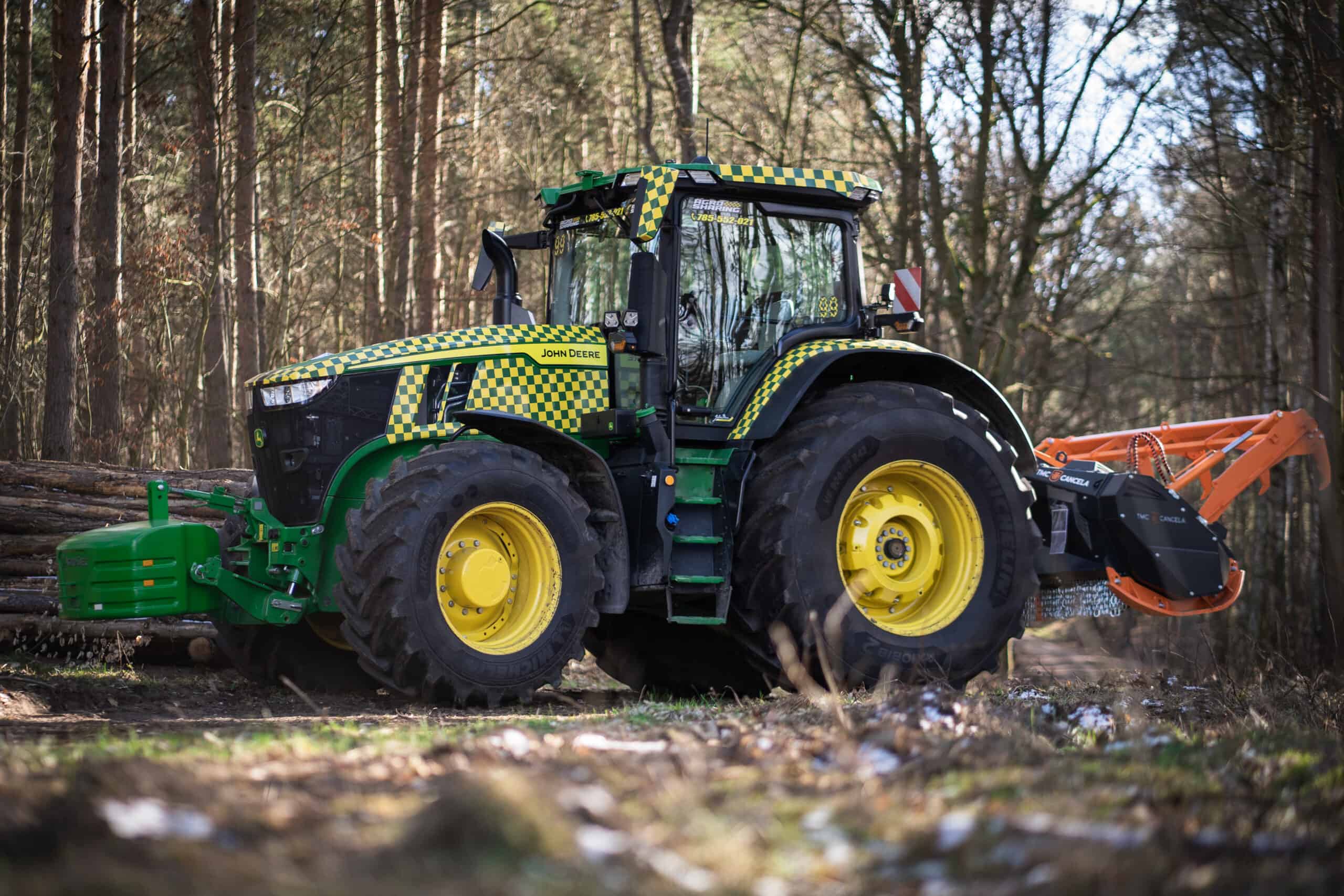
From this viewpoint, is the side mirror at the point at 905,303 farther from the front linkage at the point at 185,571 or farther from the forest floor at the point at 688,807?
the front linkage at the point at 185,571

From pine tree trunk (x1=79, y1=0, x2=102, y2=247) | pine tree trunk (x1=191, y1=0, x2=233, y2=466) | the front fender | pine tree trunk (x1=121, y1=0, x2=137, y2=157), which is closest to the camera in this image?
the front fender

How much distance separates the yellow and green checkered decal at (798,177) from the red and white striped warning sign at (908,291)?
Result: 0.54 metres

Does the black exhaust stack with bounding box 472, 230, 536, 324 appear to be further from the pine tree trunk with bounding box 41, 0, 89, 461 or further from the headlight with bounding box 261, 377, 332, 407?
the pine tree trunk with bounding box 41, 0, 89, 461

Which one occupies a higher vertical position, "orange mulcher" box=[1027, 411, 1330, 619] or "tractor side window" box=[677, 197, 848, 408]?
"tractor side window" box=[677, 197, 848, 408]

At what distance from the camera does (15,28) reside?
57.3 feet

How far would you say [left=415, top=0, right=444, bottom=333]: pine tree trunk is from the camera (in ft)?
54.4

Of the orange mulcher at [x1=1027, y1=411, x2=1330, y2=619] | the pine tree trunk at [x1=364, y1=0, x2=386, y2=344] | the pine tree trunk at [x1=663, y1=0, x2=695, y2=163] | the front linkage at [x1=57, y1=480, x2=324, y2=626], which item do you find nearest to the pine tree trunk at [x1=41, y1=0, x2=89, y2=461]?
the pine tree trunk at [x1=364, y1=0, x2=386, y2=344]

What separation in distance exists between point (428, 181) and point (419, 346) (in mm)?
10935

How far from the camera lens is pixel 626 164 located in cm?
2253

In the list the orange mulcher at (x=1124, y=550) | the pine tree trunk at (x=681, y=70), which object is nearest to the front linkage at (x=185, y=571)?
the orange mulcher at (x=1124, y=550)

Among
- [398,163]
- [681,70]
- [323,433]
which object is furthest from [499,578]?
[398,163]

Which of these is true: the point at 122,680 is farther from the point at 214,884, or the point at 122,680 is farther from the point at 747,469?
the point at 214,884

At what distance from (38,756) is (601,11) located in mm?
14314

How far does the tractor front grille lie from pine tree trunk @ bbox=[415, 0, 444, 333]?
985 centimetres
